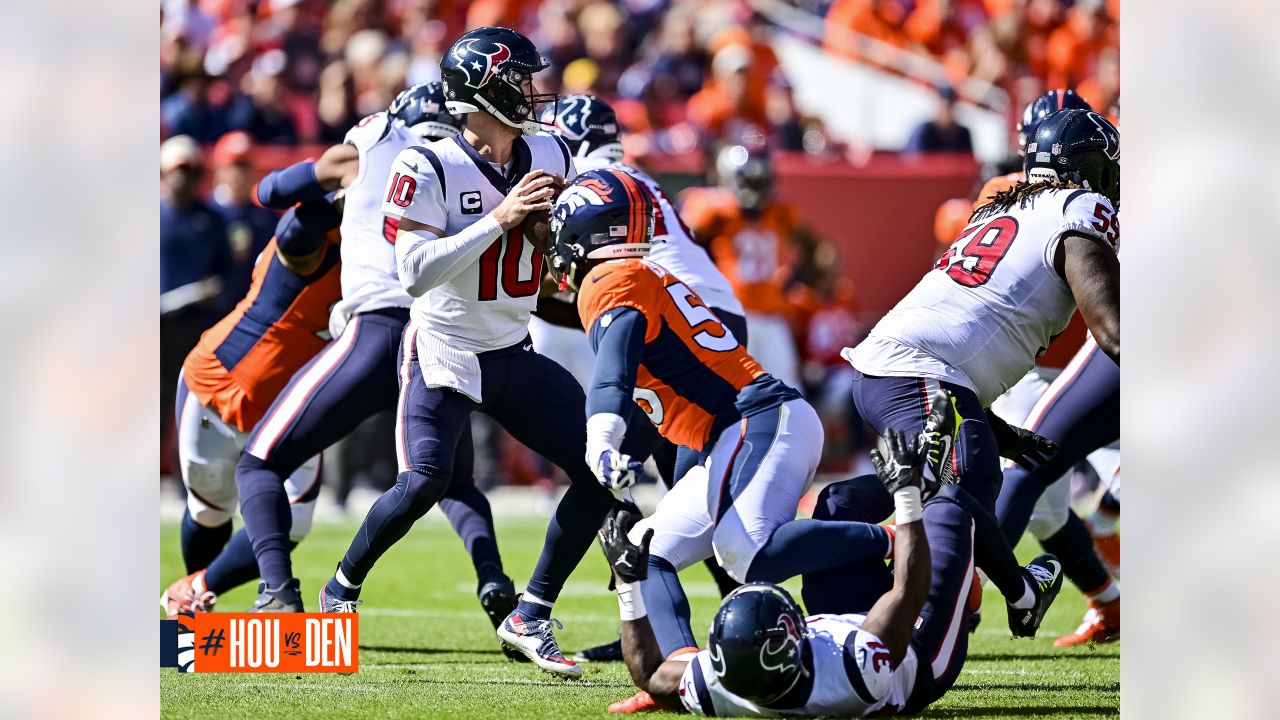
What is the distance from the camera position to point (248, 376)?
20.7 ft

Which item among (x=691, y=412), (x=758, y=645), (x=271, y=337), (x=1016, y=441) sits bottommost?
(x=758, y=645)

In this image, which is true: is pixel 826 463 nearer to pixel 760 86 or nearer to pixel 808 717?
pixel 760 86

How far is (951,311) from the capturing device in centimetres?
476

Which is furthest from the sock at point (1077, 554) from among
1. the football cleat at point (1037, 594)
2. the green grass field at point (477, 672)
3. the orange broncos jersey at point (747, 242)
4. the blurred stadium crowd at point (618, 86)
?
the orange broncos jersey at point (747, 242)

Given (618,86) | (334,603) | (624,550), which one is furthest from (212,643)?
(618,86)

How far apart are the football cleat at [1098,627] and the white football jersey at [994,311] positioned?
156 cm

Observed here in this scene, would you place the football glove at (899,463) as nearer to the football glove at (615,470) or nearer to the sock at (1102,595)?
the football glove at (615,470)

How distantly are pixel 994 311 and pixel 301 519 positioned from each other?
302cm

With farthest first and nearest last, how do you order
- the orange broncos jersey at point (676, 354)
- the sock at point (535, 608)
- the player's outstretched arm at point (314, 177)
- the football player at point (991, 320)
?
the player's outstretched arm at point (314, 177) → the sock at point (535, 608) → the football player at point (991, 320) → the orange broncos jersey at point (676, 354)

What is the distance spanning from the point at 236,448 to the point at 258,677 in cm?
158

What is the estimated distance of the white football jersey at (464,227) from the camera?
5.11 m

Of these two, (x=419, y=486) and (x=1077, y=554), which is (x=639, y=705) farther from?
(x=1077, y=554)

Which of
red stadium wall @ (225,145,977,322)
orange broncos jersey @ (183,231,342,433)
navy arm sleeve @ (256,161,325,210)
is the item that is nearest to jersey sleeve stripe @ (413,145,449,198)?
navy arm sleeve @ (256,161,325,210)
